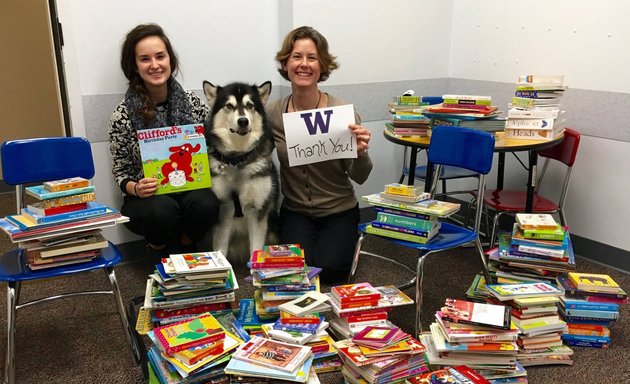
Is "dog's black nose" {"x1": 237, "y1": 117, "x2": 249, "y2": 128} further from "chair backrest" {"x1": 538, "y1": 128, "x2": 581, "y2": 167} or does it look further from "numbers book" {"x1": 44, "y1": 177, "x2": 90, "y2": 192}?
"chair backrest" {"x1": 538, "y1": 128, "x2": 581, "y2": 167}

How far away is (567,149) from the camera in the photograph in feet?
10.2

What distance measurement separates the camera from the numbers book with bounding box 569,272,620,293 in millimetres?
2352

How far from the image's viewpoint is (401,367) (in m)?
1.91

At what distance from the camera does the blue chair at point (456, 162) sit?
7.69 ft

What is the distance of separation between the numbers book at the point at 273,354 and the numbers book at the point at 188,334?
5.0 inches

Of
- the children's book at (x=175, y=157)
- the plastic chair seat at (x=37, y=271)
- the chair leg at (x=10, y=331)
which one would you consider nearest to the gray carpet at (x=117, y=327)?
the chair leg at (x=10, y=331)

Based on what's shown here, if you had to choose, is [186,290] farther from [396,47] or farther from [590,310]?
[396,47]

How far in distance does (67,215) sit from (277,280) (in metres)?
0.93

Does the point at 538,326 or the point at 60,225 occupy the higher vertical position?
the point at 60,225

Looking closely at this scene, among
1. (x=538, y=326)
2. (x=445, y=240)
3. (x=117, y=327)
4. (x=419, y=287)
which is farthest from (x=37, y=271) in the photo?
(x=538, y=326)

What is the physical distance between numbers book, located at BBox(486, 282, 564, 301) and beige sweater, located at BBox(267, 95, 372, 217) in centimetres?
99

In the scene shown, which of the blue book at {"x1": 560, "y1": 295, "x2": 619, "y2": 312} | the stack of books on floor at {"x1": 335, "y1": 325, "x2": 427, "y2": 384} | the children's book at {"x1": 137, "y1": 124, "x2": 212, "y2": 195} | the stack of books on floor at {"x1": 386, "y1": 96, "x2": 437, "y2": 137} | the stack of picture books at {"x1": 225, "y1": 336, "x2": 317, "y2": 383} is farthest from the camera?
the stack of books on floor at {"x1": 386, "y1": 96, "x2": 437, "y2": 137}

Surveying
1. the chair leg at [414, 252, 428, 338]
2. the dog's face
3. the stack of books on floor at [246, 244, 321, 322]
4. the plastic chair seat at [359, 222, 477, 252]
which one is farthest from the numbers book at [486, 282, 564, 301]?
the dog's face

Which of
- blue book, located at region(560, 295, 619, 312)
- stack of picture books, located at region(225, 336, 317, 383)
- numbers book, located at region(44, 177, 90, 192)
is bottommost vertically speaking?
blue book, located at region(560, 295, 619, 312)
